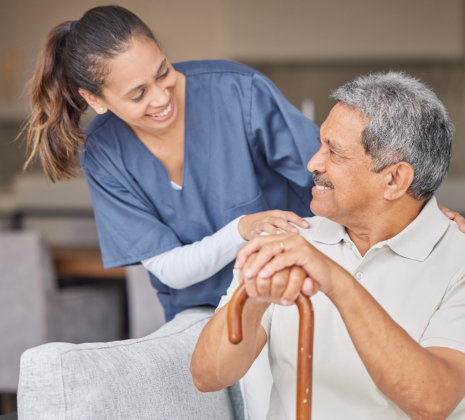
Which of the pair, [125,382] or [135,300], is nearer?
[125,382]

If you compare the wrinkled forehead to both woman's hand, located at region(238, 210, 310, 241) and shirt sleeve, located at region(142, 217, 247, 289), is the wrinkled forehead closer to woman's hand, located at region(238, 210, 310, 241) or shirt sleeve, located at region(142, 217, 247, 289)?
woman's hand, located at region(238, 210, 310, 241)

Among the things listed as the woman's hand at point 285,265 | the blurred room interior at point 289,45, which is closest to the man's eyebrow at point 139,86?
the woman's hand at point 285,265

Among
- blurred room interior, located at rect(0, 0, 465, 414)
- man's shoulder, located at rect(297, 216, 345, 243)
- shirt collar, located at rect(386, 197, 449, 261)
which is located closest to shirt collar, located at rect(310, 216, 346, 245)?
man's shoulder, located at rect(297, 216, 345, 243)

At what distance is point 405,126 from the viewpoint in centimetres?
116

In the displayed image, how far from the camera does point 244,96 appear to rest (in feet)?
5.19

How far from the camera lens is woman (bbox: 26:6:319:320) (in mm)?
1532

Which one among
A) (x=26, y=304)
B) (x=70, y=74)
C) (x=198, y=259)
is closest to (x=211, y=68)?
(x=70, y=74)

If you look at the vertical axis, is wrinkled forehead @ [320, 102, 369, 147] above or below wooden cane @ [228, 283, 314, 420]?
above

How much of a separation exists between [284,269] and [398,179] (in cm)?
38

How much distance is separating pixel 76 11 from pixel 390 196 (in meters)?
4.83

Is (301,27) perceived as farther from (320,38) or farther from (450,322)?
(450,322)

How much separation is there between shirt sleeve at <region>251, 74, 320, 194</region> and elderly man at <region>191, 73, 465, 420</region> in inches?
11.3

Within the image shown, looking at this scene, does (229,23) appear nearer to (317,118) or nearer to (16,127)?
(317,118)

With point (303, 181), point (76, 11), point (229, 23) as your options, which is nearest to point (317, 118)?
point (229, 23)
